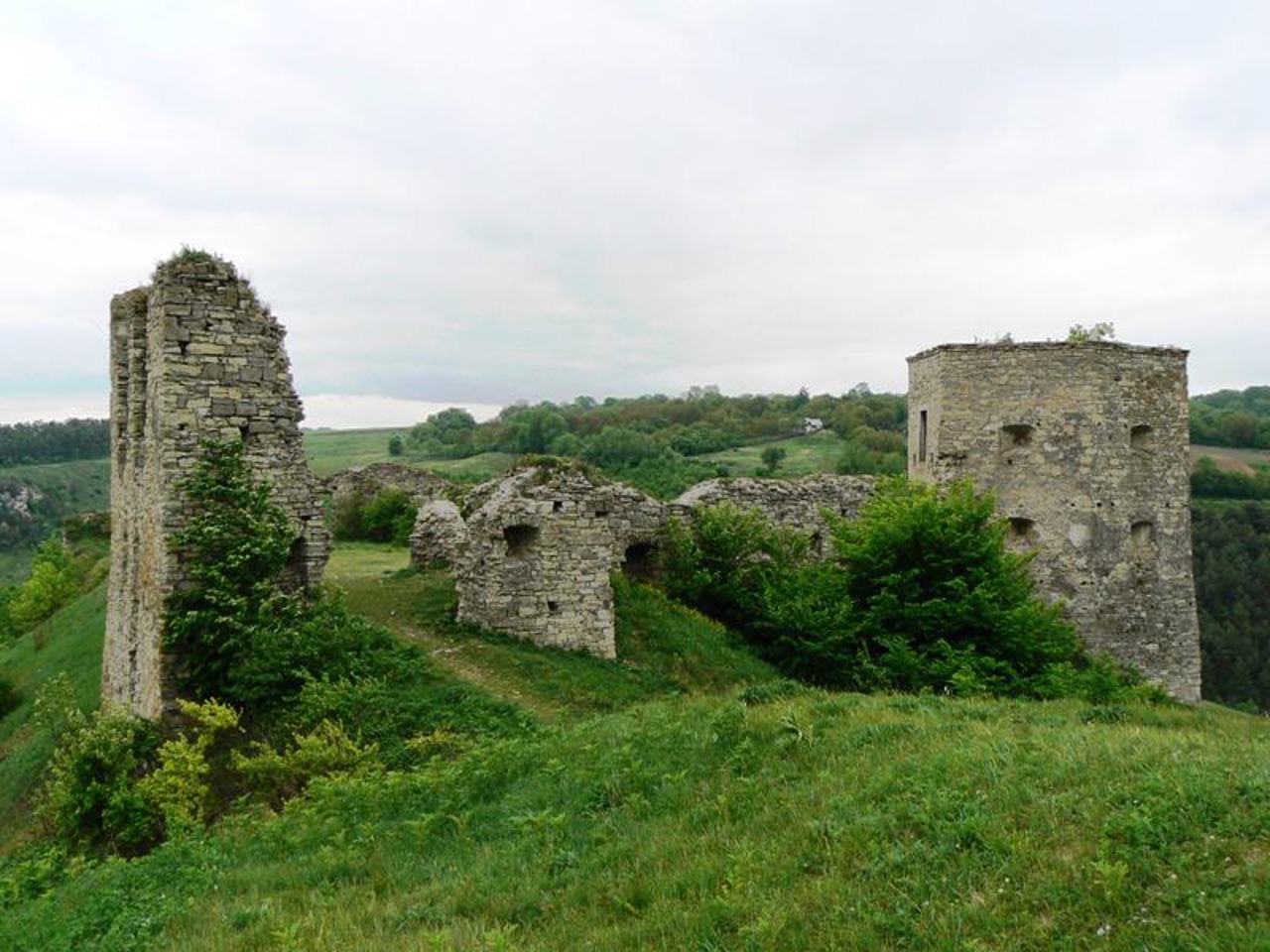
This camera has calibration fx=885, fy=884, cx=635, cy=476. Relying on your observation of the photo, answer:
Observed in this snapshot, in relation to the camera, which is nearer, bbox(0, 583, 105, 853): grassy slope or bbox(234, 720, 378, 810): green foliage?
bbox(234, 720, 378, 810): green foliage

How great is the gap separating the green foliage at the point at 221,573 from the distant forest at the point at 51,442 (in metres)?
106

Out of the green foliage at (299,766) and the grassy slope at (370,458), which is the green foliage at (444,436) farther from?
the green foliage at (299,766)

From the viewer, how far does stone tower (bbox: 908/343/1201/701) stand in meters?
18.3

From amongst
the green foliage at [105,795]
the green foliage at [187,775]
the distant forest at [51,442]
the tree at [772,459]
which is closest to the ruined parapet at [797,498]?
the green foliage at [187,775]

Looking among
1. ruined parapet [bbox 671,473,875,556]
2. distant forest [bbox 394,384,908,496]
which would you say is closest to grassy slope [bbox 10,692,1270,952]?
ruined parapet [bbox 671,473,875,556]

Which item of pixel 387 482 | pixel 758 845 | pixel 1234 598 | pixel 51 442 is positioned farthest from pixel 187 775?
pixel 51 442

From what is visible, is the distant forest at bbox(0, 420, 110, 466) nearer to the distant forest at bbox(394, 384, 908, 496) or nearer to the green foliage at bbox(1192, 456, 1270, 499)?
the distant forest at bbox(394, 384, 908, 496)

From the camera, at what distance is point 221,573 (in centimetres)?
1084

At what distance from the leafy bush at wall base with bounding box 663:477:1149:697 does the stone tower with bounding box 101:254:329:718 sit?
7.20 meters

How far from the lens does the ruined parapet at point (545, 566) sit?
13.4m

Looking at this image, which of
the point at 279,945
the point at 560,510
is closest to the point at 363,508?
the point at 560,510

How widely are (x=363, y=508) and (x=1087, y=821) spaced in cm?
2158

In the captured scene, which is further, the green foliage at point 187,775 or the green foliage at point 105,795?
the green foliage at point 105,795

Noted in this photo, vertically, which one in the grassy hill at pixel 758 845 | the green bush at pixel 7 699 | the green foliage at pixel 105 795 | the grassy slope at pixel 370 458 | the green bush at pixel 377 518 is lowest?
the green bush at pixel 7 699
